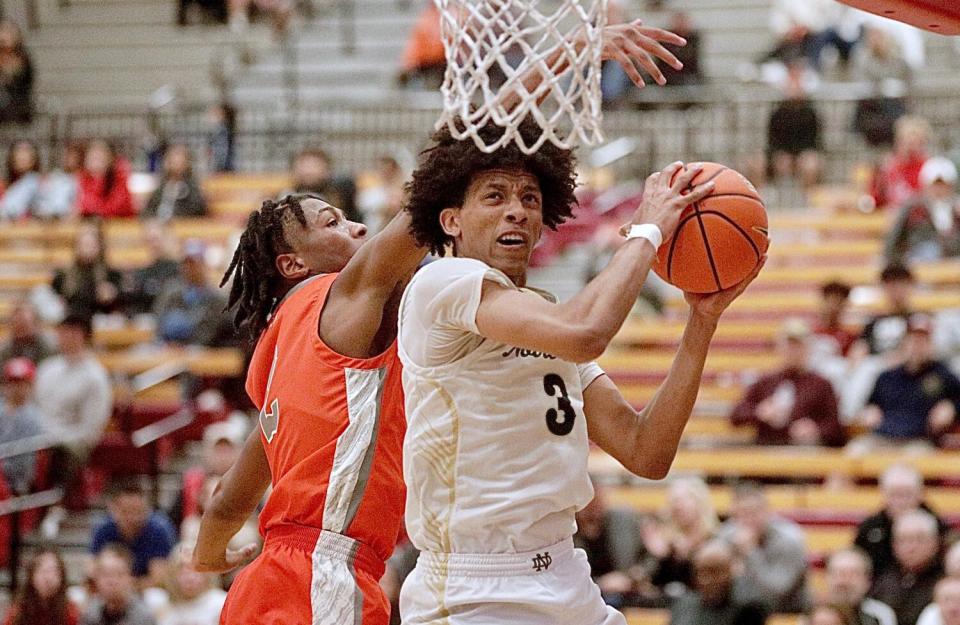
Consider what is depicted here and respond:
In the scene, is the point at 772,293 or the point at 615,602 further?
the point at 772,293

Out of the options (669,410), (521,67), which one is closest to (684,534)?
(521,67)

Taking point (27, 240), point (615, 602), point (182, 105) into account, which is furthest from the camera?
point (182, 105)

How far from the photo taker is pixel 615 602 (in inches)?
339

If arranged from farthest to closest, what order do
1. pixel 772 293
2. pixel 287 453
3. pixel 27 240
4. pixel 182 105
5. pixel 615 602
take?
pixel 182 105 < pixel 27 240 < pixel 772 293 < pixel 615 602 < pixel 287 453

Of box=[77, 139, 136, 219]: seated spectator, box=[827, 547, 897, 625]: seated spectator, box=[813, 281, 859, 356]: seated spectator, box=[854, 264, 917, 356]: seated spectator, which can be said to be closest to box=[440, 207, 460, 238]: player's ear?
box=[827, 547, 897, 625]: seated spectator

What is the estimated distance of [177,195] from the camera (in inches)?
Result: 602

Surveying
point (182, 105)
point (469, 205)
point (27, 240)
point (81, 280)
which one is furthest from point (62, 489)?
point (469, 205)

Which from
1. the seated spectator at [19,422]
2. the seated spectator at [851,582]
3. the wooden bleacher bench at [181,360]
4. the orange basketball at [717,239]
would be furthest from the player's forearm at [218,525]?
the wooden bleacher bench at [181,360]

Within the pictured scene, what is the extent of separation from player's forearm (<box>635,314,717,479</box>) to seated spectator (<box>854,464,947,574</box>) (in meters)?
4.97

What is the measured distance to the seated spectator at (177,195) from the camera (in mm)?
15219

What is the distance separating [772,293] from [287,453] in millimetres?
8863

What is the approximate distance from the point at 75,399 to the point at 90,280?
81.9 inches

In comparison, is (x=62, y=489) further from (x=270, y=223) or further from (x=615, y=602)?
(x=270, y=223)

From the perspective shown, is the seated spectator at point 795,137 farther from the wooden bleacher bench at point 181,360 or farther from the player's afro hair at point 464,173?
the player's afro hair at point 464,173
